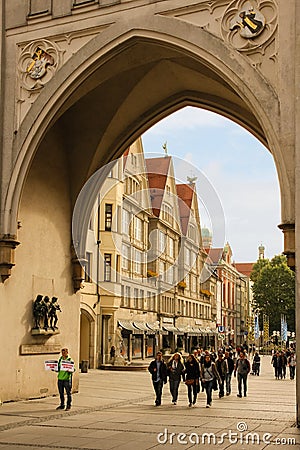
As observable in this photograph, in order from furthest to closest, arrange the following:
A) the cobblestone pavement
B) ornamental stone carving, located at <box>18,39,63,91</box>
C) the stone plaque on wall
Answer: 1. the stone plaque on wall
2. ornamental stone carving, located at <box>18,39,63,91</box>
3. the cobblestone pavement

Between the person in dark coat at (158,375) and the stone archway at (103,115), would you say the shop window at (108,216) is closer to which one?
the stone archway at (103,115)

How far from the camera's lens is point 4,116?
1727 centimetres

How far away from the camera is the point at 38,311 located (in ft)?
62.1

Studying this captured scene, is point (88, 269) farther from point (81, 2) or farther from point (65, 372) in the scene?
point (81, 2)

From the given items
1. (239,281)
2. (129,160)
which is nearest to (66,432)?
(129,160)

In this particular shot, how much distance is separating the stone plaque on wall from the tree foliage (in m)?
59.9

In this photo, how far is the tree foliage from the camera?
3061 inches

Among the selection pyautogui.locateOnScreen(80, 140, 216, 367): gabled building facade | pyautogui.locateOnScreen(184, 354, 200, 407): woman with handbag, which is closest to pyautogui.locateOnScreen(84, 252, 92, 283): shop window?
pyautogui.locateOnScreen(80, 140, 216, 367): gabled building facade

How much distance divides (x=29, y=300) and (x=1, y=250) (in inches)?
93.5

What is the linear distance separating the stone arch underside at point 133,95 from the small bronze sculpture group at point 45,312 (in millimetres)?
2886

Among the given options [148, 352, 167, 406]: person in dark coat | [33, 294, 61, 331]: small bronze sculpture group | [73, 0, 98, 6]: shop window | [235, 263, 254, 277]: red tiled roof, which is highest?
[235, 263, 254, 277]: red tiled roof

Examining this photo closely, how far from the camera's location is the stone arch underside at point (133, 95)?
14.7 meters

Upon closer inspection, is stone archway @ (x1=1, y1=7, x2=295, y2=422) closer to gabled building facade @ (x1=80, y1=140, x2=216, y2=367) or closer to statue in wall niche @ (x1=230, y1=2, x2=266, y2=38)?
statue in wall niche @ (x1=230, y1=2, x2=266, y2=38)

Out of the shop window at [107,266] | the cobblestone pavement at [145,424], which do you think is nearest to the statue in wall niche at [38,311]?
the cobblestone pavement at [145,424]
